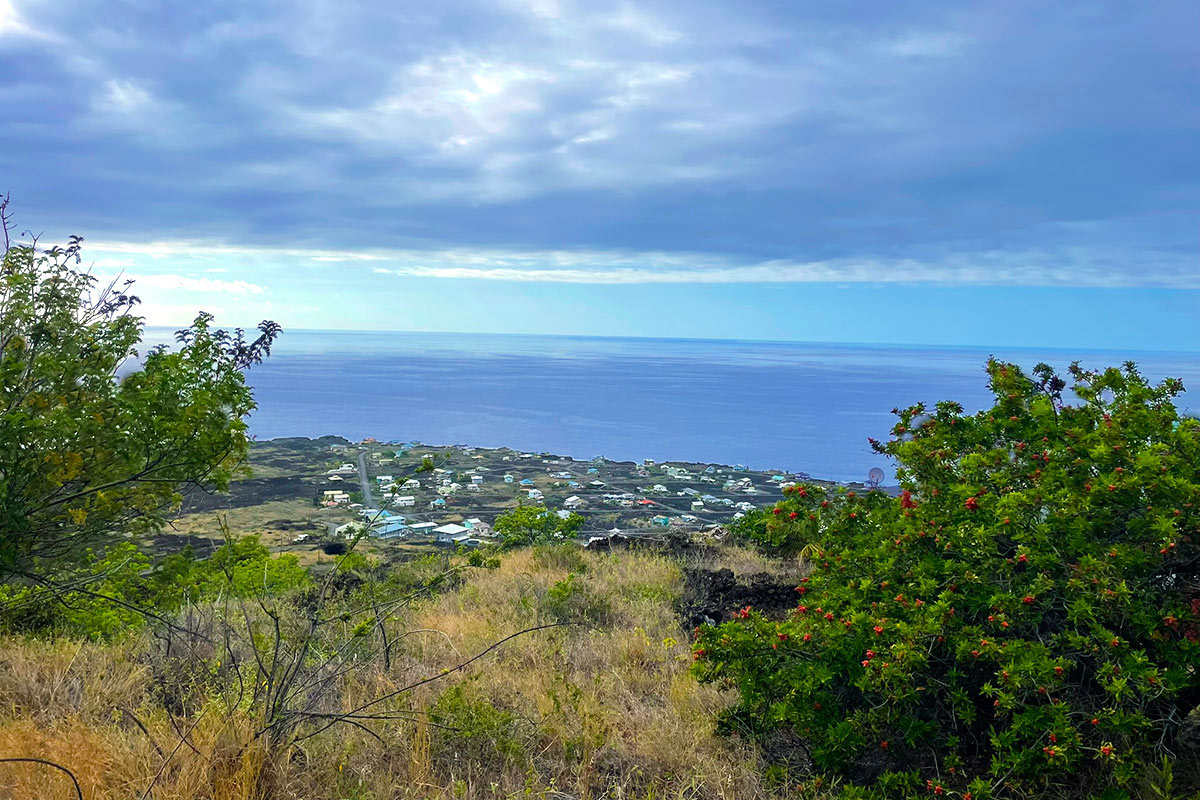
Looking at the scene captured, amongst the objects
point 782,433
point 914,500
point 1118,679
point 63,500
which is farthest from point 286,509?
point 782,433

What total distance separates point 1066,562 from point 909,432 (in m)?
1.97

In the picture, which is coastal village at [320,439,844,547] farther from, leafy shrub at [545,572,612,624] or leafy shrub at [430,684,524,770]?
leafy shrub at [430,684,524,770]

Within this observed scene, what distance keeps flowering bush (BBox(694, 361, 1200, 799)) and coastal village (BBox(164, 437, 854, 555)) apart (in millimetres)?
9391

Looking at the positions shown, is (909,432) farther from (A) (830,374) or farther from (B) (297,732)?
(A) (830,374)

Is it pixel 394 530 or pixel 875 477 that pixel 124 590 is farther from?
pixel 394 530

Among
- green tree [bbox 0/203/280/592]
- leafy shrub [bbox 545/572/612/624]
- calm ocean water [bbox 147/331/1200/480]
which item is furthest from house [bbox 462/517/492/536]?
calm ocean water [bbox 147/331/1200/480]

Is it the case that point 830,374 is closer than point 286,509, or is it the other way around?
point 286,509

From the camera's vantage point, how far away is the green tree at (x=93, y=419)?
3.86 m

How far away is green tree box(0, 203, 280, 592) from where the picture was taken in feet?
12.7

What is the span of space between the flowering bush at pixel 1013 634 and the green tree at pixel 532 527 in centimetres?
756

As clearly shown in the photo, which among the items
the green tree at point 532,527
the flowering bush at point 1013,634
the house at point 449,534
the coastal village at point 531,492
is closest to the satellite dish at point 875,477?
the green tree at point 532,527

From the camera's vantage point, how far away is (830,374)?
508ft

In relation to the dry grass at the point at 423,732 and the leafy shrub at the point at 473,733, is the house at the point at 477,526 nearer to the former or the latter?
the dry grass at the point at 423,732

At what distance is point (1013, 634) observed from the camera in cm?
394
